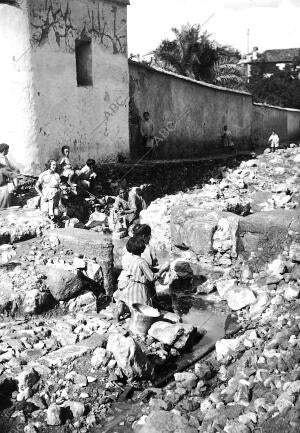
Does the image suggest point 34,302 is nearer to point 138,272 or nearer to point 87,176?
point 138,272

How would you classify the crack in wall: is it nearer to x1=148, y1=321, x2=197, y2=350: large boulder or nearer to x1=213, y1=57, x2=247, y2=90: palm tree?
x1=148, y1=321, x2=197, y2=350: large boulder

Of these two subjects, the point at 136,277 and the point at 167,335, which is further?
the point at 136,277

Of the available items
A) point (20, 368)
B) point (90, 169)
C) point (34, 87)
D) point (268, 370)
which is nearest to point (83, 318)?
point (20, 368)

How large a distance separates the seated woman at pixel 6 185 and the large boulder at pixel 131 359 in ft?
14.5

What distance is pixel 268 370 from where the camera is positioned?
3867 millimetres

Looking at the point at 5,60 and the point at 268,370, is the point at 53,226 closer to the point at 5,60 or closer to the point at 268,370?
the point at 5,60

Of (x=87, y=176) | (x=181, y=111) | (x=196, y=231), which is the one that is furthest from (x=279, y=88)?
(x=196, y=231)

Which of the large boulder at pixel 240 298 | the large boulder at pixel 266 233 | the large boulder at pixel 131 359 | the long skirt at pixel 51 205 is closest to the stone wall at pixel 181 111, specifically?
the long skirt at pixel 51 205

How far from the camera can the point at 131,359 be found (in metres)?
4.24

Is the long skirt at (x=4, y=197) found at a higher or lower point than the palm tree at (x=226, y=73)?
lower

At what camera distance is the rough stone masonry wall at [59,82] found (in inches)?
339

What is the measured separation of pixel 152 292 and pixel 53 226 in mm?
2806

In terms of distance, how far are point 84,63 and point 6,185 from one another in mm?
3343

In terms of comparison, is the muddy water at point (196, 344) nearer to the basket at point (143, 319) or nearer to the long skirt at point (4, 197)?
the basket at point (143, 319)
